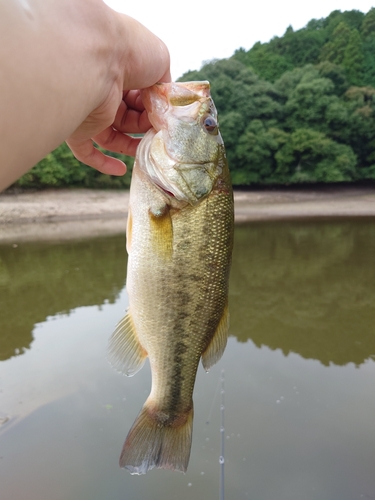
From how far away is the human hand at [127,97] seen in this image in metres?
1.32

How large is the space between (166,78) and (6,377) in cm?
440

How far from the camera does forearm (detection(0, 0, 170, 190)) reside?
800 mm

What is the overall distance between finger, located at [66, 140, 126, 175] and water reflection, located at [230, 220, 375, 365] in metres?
4.47

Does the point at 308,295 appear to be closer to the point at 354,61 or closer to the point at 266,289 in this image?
the point at 266,289

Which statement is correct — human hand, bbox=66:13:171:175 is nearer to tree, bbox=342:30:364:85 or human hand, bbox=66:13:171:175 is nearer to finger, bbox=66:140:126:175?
finger, bbox=66:140:126:175

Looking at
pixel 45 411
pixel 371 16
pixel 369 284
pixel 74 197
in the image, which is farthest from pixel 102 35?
pixel 371 16

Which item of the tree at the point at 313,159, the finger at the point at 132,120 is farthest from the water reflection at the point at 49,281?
the tree at the point at 313,159

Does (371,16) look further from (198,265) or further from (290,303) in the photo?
(198,265)

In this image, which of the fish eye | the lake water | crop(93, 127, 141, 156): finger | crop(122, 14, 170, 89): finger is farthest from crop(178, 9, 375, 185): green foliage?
crop(122, 14, 170, 89): finger

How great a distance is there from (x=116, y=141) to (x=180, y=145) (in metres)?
0.48

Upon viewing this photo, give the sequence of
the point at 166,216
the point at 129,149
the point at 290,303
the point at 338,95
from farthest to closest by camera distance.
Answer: the point at 338,95, the point at 290,303, the point at 129,149, the point at 166,216

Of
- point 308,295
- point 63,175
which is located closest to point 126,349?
Answer: point 308,295

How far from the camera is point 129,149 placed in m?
1.97

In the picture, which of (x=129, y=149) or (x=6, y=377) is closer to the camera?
(x=129, y=149)
